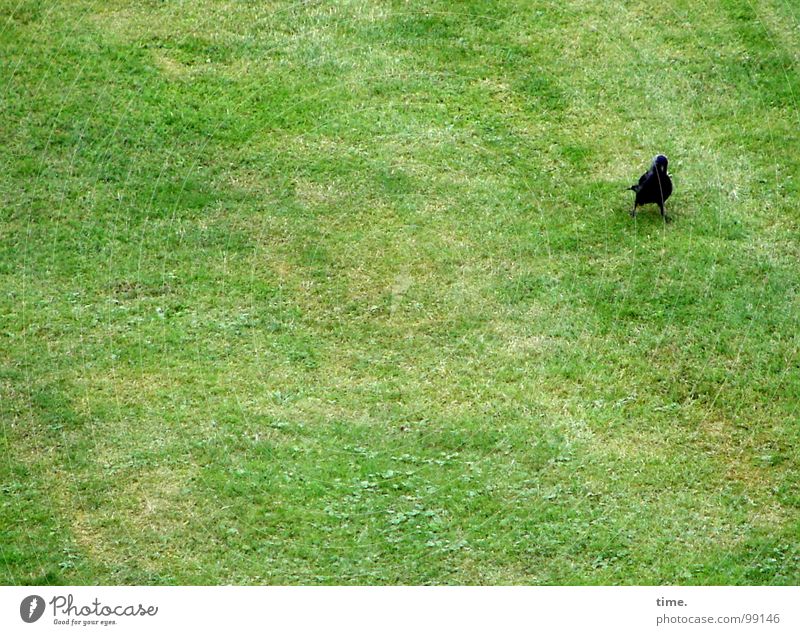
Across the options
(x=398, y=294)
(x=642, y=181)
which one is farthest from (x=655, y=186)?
(x=398, y=294)

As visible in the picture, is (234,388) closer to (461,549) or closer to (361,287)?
(361,287)

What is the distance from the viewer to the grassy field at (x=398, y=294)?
→ 9.56 meters

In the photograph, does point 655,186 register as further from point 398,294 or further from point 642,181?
point 398,294

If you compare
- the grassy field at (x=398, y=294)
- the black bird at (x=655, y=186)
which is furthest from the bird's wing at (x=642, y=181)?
the grassy field at (x=398, y=294)

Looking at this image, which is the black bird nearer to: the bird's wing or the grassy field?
the bird's wing

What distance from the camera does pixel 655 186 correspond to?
11.8 meters

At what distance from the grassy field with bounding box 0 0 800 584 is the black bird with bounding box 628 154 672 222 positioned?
25 cm

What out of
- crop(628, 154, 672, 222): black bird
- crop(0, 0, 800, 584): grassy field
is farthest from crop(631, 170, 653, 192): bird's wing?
crop(0, 0, 800, 584): grassy field

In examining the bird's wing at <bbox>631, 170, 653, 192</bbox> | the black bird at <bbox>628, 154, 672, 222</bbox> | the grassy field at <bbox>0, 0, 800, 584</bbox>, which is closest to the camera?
the grassy field at <bbox>0, 0, 800, 584</bbox>

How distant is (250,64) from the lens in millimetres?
13820

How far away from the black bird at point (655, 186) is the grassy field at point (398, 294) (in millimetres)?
247

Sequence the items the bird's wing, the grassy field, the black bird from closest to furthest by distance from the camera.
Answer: the grassy field → the black bird → the bird's wing

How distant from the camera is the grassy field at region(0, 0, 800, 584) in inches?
376

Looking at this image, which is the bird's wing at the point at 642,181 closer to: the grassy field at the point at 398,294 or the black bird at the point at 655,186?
the black bird at the point at 655,186
